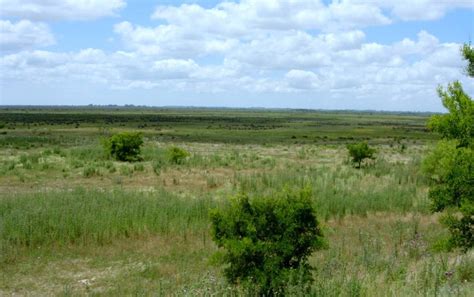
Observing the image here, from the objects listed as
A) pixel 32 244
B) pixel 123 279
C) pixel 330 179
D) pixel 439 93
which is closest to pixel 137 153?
pixel 330 179

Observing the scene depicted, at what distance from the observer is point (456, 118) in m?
9.99

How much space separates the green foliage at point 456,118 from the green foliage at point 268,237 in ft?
12.1

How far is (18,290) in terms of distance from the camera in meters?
9.96

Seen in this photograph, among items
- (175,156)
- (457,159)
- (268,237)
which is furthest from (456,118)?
(175,156)

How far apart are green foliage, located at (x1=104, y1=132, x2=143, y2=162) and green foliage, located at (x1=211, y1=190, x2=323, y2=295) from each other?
24.4m

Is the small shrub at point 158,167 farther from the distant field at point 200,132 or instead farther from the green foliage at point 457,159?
the distant field at point 200,132

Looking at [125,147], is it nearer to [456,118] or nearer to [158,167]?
[158,167]

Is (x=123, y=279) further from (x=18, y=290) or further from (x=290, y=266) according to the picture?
(x=290, y=266)

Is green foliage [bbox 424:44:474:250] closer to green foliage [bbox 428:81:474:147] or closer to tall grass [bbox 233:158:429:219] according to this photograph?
green foliage [bbox 428:81:474:147]

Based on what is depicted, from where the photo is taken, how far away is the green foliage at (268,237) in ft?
26.2

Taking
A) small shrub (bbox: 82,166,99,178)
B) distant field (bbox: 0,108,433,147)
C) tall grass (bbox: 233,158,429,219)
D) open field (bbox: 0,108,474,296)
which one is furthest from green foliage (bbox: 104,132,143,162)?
distant field (bbox: 0,108,433,147)

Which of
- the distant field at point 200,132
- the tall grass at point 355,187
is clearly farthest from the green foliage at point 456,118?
the distant field at point 200,132

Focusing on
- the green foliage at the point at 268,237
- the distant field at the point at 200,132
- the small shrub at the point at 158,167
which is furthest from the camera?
the distant field at the point at 200,132

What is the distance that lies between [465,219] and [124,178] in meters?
18.0
